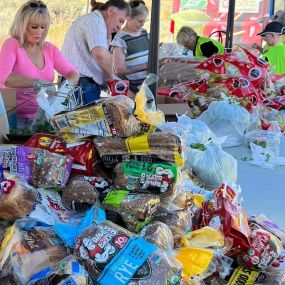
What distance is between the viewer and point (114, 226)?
4.37ft

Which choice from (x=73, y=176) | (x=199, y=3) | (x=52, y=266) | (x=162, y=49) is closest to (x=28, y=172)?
(x=73, y=176)

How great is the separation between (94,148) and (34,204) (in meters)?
0.27

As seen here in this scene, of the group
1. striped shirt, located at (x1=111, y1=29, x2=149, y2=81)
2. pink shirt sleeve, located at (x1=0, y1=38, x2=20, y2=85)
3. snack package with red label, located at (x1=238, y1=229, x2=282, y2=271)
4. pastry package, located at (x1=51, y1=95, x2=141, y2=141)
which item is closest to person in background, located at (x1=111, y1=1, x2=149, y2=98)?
striped shirt, located at (x1=111, y1=29, x2=149, y2=81)


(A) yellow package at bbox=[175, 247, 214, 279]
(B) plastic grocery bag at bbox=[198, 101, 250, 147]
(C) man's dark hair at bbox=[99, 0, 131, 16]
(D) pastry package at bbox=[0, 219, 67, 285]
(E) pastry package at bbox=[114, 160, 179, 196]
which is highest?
(C) man's dark hair at bbox=[99, 0, 131, 16]

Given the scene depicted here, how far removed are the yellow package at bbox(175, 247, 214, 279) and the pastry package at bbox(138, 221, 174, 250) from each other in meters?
0.04

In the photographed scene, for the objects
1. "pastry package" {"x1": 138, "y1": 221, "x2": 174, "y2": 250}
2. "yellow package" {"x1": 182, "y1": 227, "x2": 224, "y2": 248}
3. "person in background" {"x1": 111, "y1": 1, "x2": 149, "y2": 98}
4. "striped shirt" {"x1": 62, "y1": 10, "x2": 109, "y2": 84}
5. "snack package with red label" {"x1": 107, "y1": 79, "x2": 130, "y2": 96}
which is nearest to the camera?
"pastry package" {"x1": 138, "y1": 221, "x2": 174, "y2": 250}

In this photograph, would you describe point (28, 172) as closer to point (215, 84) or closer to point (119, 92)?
point (119, 92)

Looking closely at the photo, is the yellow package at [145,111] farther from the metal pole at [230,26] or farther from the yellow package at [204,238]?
the metal pole at [230,26]

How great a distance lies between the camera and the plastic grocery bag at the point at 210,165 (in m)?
2.20

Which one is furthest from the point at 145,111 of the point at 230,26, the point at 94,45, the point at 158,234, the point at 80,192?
the point at 230,26

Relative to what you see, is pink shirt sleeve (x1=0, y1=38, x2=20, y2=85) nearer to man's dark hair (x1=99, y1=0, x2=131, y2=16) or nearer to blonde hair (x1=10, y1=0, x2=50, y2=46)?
blonde hair (x1=10, y1=0, x2=50, y2=46)

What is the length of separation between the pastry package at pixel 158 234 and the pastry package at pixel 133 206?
0.03m

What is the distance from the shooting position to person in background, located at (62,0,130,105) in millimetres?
3346

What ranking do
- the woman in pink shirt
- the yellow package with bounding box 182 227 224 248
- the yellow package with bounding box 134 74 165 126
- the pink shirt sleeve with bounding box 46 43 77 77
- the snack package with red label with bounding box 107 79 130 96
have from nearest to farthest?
the yellow package with bounding box 182 227 224 248, the yellow package with bounding box 134 74 165 126, the woman in pink shirt, the pink shirt sleeve with bounding box 46 43 77 77, the snack package with red label with bounding box 107 79 130 96
